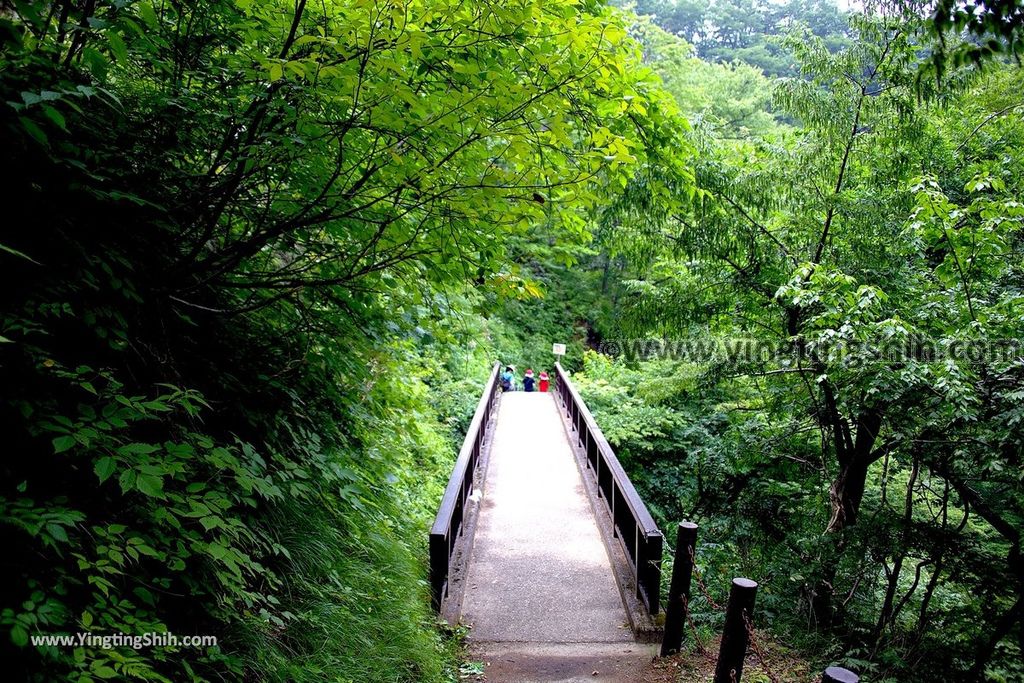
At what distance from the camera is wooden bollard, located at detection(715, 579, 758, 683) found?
309 centimetres

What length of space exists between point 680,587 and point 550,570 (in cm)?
184

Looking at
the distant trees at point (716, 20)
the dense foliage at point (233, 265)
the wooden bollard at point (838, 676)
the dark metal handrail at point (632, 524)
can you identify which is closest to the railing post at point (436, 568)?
the dense foliage at point (233, 265)

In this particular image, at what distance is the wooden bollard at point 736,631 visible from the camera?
3088 mm

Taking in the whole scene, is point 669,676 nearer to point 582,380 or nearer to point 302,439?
point 302,439

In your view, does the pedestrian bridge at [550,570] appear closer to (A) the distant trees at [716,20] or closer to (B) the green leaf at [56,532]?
(B) the green leaf at [56,532]

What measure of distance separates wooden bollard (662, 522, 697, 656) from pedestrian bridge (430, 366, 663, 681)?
260mm

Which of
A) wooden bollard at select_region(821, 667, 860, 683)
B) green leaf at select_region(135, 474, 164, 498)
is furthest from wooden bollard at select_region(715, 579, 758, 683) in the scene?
green leaf at select_region(135, 474, 164, 498)

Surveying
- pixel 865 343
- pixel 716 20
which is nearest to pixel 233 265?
pixel 865 343

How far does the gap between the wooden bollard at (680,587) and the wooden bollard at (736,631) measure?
2.42 feet

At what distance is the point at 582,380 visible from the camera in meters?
17.5

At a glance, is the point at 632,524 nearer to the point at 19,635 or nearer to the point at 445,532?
the point at 445,532

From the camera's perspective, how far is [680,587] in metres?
4.00

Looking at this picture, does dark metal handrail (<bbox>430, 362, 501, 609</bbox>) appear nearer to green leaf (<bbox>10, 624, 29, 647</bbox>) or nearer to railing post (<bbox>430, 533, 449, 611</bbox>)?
railing post (<bbox>430, 533, 449, 611</bbox>)

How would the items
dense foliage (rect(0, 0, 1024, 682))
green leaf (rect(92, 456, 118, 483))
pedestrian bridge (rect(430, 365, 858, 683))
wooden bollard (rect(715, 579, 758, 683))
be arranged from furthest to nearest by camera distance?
pedestrian bridge (rect(430, 365, 858, 683))
wooden bollard (rect(715, 579, 758, 683))
dense foliage (rect(0, 0, 1024, 682))
green leaf (rect(92, 456, 118, 483))
